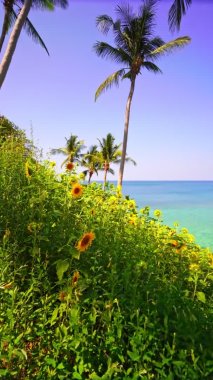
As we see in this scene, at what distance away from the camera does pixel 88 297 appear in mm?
2160

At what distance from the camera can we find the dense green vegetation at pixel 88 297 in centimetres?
186

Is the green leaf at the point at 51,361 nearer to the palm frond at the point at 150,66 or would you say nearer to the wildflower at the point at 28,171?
the wildflower at the point at 28,171

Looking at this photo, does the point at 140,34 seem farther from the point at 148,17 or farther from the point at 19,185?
the point at 19,185

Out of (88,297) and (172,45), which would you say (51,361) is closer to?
(88,297)

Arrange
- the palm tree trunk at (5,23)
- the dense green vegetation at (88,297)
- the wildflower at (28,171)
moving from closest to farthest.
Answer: the dense green vegetation at (88,297) < the wildflower at (28,171) < the palm tree trunk at (5,23)

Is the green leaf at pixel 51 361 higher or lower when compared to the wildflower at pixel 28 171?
lower

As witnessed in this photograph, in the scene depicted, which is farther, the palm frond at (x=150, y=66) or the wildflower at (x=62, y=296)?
the palm frond at (x=150, y=66)

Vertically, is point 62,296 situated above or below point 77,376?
above

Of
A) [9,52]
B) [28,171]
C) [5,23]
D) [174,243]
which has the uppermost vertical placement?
[5,23]

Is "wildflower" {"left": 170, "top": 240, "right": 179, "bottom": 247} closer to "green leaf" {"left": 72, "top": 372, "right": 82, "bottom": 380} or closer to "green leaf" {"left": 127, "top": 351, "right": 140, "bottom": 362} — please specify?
"green leaf" {"left": 127, "top": 351, "right": 140, "bottom": 362}

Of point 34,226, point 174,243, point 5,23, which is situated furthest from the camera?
point 5,23

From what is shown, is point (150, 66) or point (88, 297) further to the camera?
point (150, 66)

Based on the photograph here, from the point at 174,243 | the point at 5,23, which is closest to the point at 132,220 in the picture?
the point at 174,243

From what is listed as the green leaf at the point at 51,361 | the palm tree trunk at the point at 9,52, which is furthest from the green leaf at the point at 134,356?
the palm tree trunk at the point at 9,52
